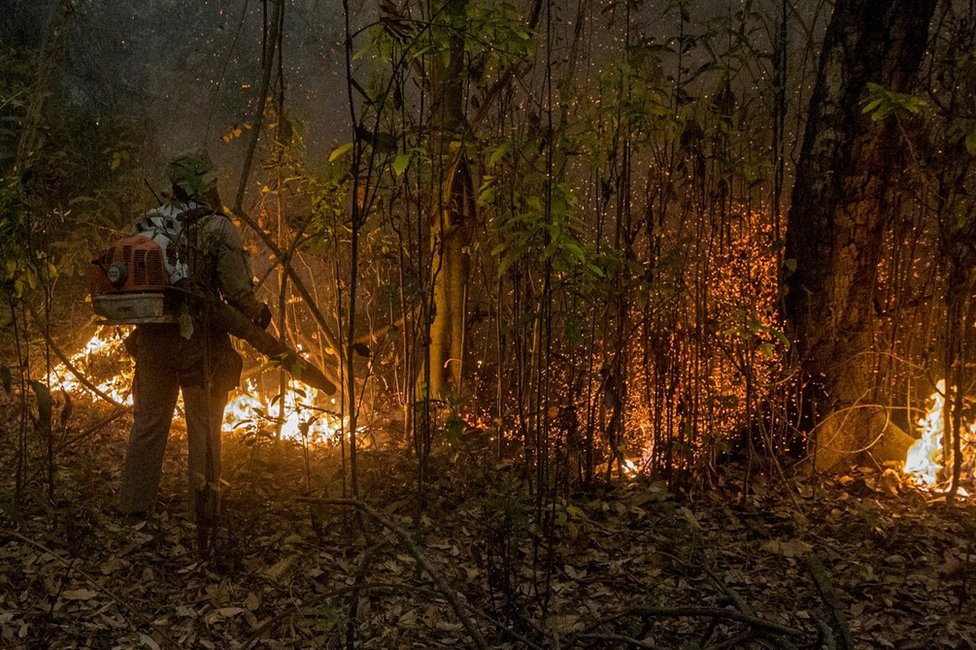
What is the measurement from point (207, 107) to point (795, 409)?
10414 mm

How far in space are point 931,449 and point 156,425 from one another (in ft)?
15.3

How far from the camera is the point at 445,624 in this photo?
118 inches

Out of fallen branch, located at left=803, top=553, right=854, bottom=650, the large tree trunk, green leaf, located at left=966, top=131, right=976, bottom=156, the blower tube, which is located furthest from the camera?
the large tree trunk

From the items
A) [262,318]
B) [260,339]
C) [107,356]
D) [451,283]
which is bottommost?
[260,339]

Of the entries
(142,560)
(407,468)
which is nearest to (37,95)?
(142,560)

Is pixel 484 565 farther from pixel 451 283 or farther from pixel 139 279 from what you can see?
pixel 451 283

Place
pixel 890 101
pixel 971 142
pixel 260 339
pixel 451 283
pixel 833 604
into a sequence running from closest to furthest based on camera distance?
1. pixel 833 604
2. pixel 971 142
3. pixel 890 101
4. pixel 260 339
5. pixel 451 283

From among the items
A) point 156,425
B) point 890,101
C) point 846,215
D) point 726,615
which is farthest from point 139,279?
point 846,215

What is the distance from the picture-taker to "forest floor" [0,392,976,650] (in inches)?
111

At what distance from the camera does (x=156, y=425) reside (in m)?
3.81

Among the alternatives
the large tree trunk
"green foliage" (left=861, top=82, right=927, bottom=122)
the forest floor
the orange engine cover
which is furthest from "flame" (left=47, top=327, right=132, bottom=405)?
"green foliage" (left=861, top=82, right=927, bottom=122)

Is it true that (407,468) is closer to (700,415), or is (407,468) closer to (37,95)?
(700,415)

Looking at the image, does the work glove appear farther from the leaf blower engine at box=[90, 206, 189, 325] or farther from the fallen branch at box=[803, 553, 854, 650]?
the fallen branch at box=[803, 553, 854, 650]

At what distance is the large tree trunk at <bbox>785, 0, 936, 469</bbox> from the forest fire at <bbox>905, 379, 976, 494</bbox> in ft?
1.13
